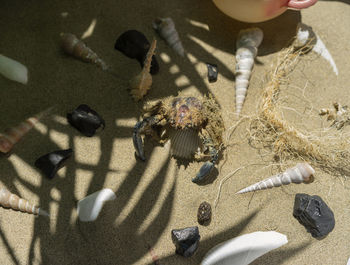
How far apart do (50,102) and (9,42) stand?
A: 0.57 meters

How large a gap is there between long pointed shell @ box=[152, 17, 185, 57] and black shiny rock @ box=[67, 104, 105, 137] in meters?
0.75

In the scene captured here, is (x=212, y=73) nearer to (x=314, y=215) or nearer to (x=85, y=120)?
(x=85, y=120)

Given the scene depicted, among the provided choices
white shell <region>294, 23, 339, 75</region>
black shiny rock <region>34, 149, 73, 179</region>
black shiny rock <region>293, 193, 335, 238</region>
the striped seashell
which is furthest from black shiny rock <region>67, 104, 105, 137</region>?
white shell <region>294, 23, 339, 75</region>

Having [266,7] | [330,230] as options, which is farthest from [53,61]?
[330,230]

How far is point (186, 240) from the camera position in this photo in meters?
1.95

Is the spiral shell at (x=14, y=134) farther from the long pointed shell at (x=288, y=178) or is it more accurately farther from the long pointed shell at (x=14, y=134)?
the long pointed shell at (x=288, y=178)

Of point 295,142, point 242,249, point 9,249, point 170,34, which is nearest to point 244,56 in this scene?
point 170,34

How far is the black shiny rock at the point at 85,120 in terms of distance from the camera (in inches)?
85.8

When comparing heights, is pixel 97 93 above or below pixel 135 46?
below

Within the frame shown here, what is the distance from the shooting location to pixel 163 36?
2.53 m

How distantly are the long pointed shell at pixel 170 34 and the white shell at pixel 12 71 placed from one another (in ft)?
3.22

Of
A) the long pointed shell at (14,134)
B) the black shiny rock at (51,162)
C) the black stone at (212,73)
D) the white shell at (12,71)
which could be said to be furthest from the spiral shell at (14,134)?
the black stone at (212,73)

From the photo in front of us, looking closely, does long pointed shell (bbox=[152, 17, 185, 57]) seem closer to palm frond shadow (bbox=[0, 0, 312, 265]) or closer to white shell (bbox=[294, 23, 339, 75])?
palm frond shadow (bbox=[0, 0, 312, 265])

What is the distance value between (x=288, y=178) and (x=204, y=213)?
1.86 ft
